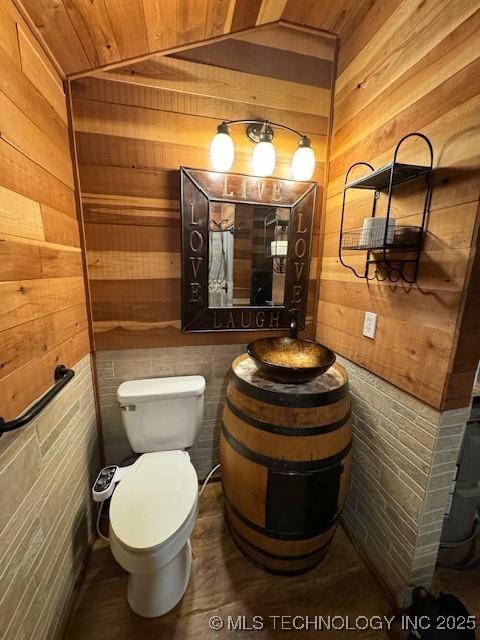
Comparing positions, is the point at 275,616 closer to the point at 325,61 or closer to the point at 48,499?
the point at 48,499

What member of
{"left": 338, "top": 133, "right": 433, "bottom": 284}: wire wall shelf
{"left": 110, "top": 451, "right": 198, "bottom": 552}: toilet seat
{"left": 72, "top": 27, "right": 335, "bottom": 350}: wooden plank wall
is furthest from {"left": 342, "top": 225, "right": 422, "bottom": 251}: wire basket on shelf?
{"left": 110, "top": 451, "right": 198, "bottom": 552}: toilet seat

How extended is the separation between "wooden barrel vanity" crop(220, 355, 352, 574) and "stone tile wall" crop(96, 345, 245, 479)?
1.31 feet

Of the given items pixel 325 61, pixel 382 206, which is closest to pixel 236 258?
pixel 382 206

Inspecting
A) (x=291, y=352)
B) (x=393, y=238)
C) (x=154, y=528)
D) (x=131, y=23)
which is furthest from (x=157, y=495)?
(x=131, y=23)

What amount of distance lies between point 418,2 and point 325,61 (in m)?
0.53

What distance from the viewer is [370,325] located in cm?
118

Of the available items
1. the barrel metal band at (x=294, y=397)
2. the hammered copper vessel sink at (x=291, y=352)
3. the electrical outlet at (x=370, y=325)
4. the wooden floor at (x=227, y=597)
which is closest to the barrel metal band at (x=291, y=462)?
the barrel metal band at (x=294, y=397)

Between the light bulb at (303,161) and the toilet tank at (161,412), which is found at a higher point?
the light bulb at (303,161)

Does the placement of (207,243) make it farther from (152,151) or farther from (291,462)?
(291,462)

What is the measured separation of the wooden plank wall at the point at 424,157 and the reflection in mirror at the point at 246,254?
372 millimetres

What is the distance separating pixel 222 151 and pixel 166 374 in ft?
3.71

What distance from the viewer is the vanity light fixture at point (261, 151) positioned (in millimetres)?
1190

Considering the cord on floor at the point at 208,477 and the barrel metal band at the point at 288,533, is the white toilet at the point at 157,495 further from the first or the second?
the cord on floor at the point at 208,477

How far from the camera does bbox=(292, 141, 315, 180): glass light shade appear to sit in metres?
1.28
